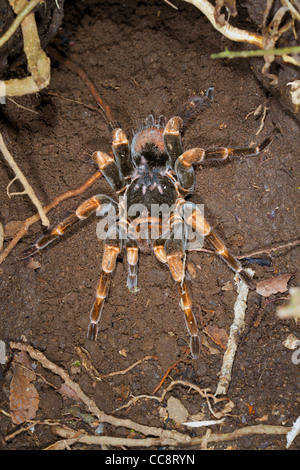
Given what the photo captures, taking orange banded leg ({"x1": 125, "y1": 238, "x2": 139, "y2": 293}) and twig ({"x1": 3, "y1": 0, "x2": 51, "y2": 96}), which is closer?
twig ({"x1": 3, "y1": 0, "x2": 51, "y2": 96})

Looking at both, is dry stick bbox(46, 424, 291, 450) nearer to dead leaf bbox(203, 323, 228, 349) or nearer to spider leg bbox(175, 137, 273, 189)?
dead leaf bbox(203, 323, 228, 349)

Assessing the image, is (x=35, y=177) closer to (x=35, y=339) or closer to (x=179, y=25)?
(x=35, y=339)

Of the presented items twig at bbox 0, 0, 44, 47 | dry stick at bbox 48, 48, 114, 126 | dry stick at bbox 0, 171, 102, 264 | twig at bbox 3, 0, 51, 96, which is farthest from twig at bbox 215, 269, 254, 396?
twig at bbox 0, 0, 44, 47

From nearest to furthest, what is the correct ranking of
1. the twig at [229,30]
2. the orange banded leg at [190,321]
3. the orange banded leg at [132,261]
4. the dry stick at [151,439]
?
the dry stick at [151,439]
the twig at [229,30]
the orange banded leg at [190,321]
the orange banded leg at [132,261]

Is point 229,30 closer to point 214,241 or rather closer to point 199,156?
point 199,156

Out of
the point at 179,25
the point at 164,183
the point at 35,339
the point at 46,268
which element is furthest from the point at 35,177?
the point at 179,25

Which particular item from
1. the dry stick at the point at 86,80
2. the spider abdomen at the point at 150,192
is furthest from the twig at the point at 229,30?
the dry stick at the point at 86,80

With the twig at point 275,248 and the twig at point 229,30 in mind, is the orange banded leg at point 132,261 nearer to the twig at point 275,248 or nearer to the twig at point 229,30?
the twig at point 275,248
